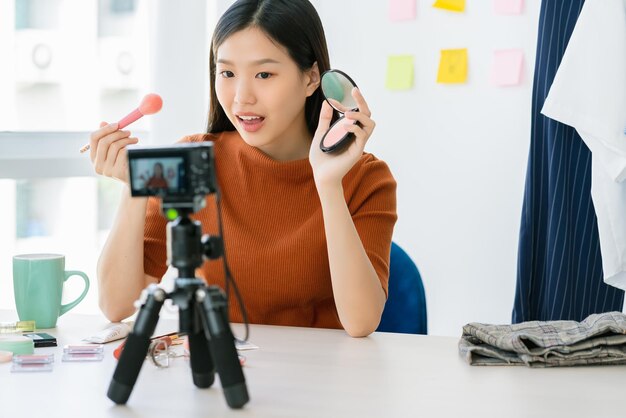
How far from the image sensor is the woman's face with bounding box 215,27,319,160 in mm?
1571

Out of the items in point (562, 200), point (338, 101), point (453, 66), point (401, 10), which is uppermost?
point (401, 10)

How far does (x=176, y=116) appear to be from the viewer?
8.65ft

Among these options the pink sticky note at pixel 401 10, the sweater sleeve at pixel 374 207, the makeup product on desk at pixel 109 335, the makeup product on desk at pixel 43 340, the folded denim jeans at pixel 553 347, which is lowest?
the makeup product on desk at pixel 43 340

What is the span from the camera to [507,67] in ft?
9.05

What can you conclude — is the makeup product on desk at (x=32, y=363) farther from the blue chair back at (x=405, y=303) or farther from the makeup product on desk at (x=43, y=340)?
the blue chair back at (x=405, y=303)

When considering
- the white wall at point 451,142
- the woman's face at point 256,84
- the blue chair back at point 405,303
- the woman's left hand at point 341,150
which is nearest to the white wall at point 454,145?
the white wall at point 451,142

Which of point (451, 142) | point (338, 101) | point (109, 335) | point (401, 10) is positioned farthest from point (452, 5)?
point (109, 335)

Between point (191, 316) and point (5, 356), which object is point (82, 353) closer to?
point (5, 356)

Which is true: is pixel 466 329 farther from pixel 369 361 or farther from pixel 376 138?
pixel 376 138

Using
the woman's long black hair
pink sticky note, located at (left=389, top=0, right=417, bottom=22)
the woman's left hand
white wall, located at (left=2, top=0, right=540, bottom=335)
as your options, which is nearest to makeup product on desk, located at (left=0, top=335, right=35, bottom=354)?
the woman's left hand

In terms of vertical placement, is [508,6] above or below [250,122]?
above

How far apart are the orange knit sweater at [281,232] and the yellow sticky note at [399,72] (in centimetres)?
123

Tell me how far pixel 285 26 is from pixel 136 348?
80 cm

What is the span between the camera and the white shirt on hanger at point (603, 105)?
2244 mm
